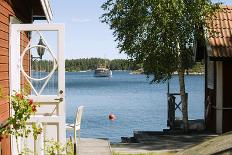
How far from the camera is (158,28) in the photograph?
16.9 m

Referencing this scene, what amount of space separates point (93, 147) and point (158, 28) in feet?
19.8

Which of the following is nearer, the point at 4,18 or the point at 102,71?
the point at 4,18

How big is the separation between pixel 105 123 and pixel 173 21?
16386 mm

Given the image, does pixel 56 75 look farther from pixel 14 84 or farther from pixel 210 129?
pixel 210 129

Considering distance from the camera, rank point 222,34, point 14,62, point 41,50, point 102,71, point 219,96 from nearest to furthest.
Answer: point 14,62 → point 41,50 → point 219,96 → point 222,34 → point 102,71

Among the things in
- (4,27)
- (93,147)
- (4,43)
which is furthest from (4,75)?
(93,147)

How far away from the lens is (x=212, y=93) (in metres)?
17.2

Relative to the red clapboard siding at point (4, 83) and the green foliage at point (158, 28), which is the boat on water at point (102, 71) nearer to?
the green foliage at point (158, 28)

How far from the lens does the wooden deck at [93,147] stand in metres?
11.3

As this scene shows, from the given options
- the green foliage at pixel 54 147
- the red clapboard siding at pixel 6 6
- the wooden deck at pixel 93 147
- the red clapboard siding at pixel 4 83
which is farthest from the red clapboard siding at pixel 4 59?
the wooden deck at pixel 93 147

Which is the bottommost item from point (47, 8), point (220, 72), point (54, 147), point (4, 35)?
point (54, 147)

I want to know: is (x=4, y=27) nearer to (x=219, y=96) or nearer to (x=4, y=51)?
(x=4, y=51)

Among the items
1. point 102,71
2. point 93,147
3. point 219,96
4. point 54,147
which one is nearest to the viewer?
point 54,147

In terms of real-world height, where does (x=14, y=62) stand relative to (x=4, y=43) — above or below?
below
